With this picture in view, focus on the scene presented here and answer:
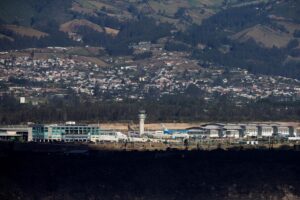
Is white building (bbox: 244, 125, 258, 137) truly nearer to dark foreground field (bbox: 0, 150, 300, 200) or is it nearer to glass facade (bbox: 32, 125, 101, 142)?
glass facade (bbox: 32, 125, 101, 142)

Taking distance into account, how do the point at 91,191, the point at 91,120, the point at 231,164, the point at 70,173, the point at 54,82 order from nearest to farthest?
the point at 91,191 → the point at 70,173 → the point at 231,164 → the point at 91,120 → the point at 54,82

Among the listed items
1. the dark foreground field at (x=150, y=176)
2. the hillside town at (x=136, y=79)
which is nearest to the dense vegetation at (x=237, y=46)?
the hillside town at (x=136, y=79)

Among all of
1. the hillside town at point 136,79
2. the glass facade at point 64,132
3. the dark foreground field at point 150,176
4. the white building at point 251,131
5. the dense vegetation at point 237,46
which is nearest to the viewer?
the dark foreground field at point 150,176

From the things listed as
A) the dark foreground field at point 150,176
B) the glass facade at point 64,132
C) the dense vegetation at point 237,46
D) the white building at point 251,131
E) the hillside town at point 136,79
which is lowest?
the dark foreground field at point 150,176

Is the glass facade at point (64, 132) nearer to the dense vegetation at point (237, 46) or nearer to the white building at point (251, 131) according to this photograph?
the white building at point (251, 131)

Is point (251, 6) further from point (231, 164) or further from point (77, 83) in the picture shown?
point (231, 164)

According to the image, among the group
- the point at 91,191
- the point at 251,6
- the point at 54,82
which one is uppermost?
the point at 251,6

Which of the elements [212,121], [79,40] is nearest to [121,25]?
[79,40]
